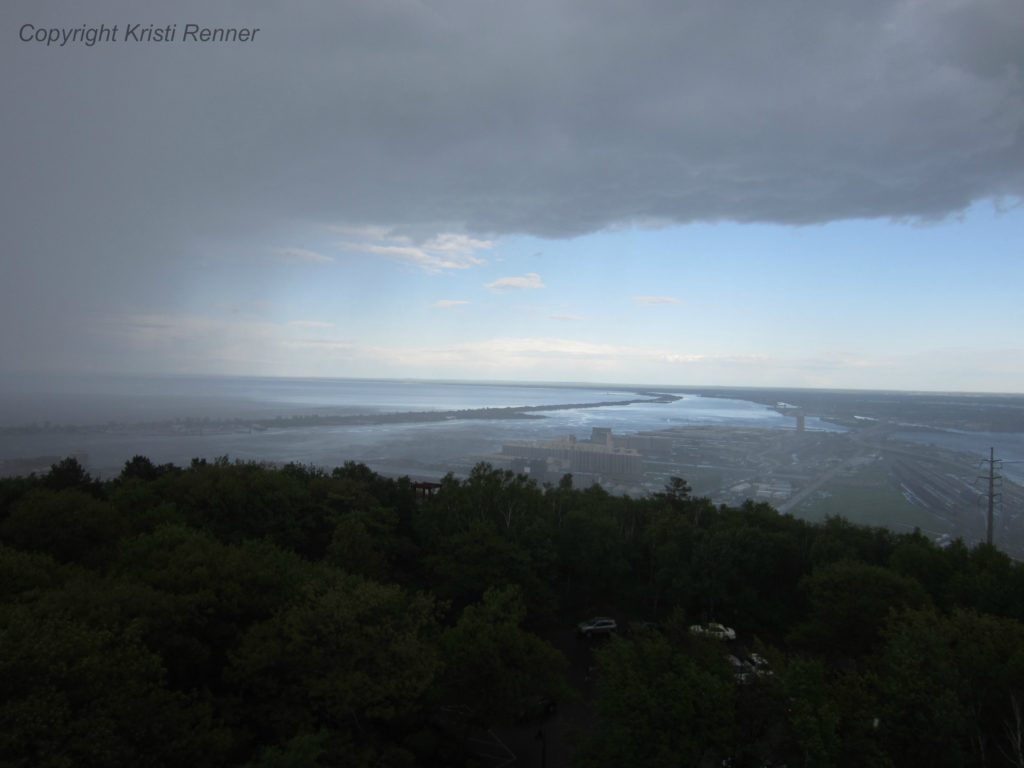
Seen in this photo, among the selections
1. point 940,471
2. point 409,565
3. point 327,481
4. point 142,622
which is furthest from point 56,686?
point 940,471

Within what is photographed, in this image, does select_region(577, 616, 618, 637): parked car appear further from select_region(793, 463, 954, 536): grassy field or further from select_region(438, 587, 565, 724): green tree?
select_region(793, 463, 954, 536): grassy field

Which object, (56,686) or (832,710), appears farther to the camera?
(832,710)

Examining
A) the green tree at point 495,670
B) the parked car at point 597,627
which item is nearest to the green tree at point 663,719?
the green tree at point 495,670

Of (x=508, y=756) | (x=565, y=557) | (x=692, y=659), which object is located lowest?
(x=508, y=756)

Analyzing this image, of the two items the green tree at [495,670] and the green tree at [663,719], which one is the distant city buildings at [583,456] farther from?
the green tree at [663,719]

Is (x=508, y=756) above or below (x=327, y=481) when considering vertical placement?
below

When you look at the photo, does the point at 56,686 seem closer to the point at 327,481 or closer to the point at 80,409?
the point at 327,481

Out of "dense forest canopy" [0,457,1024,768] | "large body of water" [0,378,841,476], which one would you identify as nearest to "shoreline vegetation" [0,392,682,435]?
"large body of water" [0,378,841,476]
